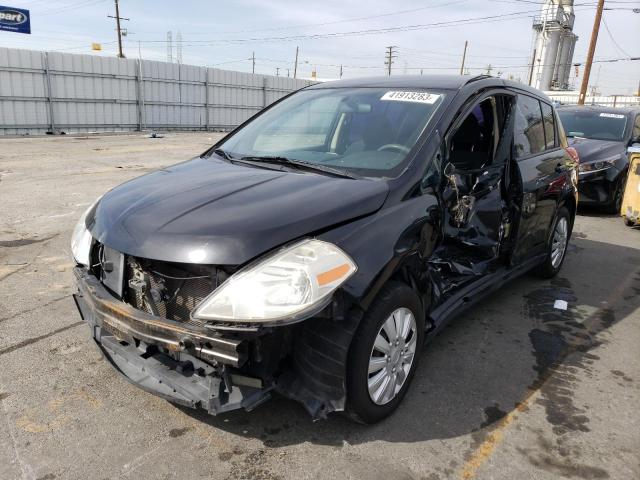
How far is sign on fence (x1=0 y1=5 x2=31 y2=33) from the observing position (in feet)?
92.9

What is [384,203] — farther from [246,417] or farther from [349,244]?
[246,417]

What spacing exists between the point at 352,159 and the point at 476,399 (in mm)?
1561

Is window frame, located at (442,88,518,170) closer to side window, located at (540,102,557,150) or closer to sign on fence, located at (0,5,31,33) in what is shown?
side window, located at (540,102,557,150)

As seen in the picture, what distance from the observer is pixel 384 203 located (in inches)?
100

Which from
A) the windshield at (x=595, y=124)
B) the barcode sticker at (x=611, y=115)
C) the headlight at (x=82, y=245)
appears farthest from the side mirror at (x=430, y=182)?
the barcode sticker at (x=611, y=115)

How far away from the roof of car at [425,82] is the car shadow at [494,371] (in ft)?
5.43

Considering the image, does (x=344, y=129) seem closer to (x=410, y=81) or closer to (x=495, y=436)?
(x=410, y=81)

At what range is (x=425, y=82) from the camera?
343 cm

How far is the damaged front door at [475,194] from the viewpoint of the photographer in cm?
313

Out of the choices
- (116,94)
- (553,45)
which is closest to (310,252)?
(116,94)

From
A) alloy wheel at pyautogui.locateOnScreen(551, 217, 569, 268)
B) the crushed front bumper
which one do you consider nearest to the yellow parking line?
the crushed front bumper

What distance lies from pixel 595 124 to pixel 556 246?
569 cm

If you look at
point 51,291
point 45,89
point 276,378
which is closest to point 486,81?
point 276,378

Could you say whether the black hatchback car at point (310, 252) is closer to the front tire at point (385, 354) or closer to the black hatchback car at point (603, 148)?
the front tire at point (385, 354)
